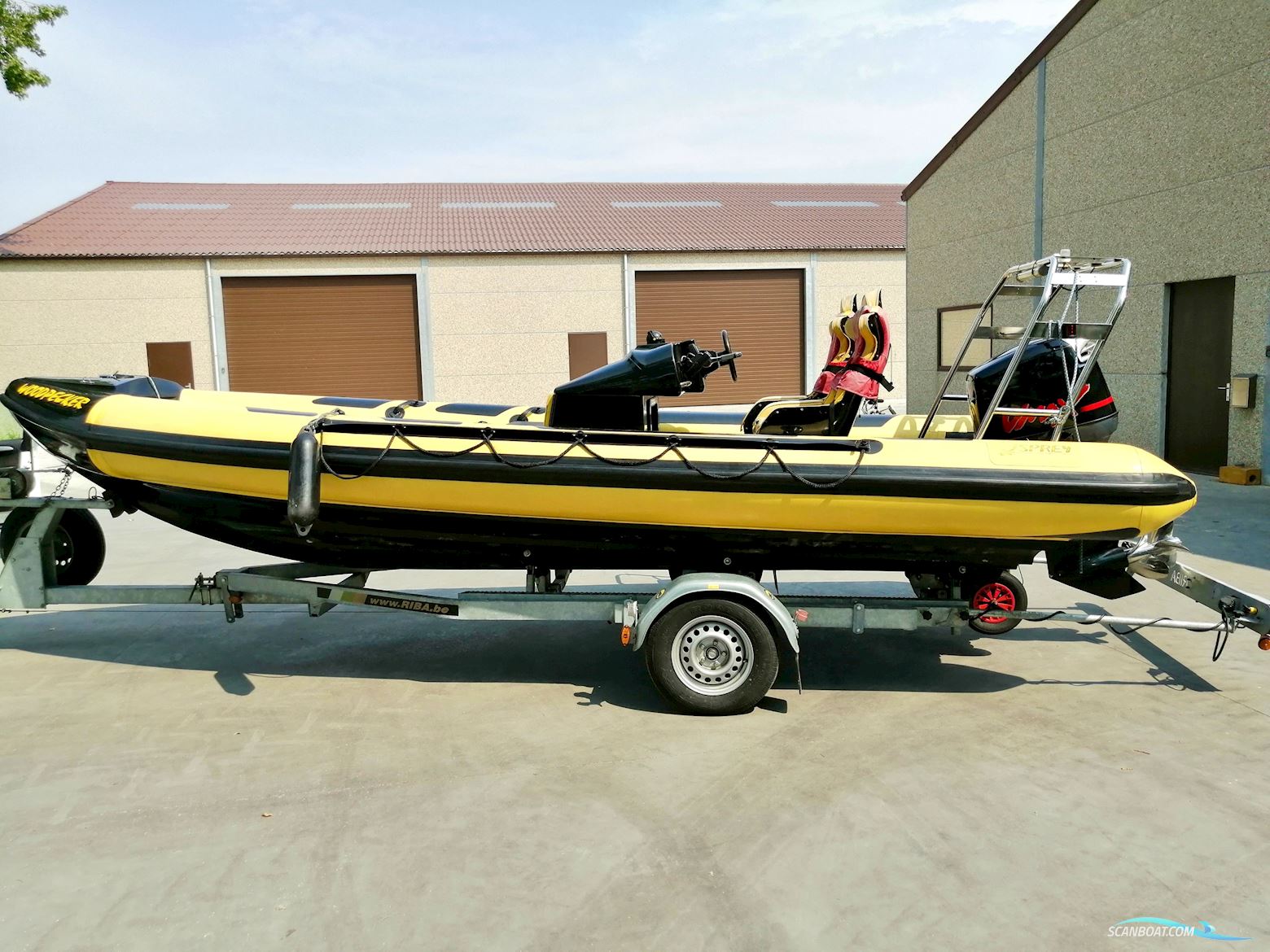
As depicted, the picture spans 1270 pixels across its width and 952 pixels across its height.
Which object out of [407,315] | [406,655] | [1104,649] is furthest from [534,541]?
[407,315]

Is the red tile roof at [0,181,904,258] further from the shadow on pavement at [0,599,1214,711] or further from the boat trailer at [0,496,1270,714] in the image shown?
the boat trailer at [0,496,1270,714]

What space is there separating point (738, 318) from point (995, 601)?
60.1ft

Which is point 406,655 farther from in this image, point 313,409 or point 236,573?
point 313,409

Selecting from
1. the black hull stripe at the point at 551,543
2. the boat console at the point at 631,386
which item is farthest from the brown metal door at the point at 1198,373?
the boat console at the point at 631,386

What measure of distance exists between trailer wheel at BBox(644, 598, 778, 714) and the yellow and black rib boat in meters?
0.43

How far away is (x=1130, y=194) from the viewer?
37.4ft

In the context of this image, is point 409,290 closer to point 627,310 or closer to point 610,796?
point 627,310

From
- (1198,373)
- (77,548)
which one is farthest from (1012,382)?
(1198,373)

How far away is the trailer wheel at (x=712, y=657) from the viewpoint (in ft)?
14.7

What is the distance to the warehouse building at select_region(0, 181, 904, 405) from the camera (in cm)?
2070

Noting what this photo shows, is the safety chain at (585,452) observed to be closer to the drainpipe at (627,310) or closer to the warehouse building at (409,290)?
the warehouse building at (409,290)

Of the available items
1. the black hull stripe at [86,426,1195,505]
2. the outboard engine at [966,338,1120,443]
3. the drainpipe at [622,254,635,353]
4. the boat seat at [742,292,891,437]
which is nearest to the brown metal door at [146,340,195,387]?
the drainpipe at [622,254,635,353]

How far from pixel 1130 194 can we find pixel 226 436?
34.1ft

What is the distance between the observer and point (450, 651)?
566 cm
